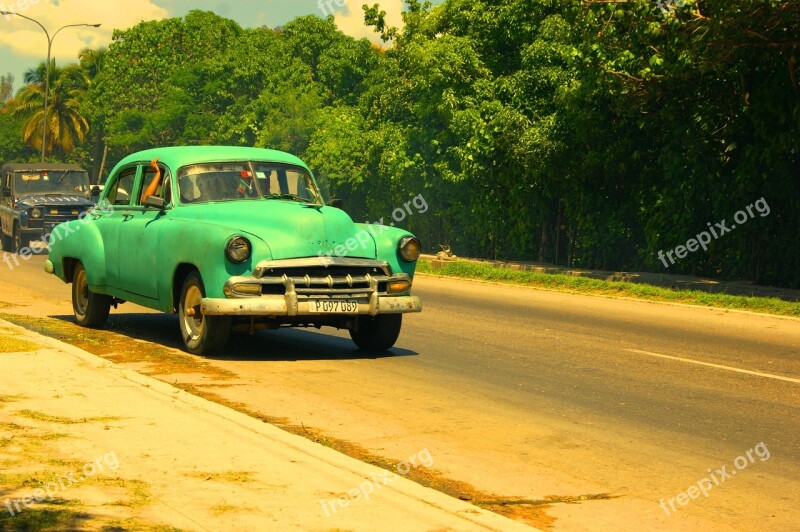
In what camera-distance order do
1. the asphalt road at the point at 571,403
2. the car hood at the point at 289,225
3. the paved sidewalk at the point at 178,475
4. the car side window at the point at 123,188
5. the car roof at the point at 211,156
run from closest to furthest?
1. the paved sidewalk at the point at 178,475
2. the asphalt road at the point at 571,403
3. the car hood at the point at 289,225
4. the car roof at the point at 211,156
5. the car side window at the point at 123,188

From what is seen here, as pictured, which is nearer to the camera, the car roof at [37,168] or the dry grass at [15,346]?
the dry grass at [15,346]

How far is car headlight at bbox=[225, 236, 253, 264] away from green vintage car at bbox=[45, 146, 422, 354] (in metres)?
0.01

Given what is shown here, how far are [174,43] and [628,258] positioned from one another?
56.0m

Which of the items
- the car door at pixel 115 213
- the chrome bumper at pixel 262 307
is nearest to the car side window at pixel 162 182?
the car door at pixel 115 213

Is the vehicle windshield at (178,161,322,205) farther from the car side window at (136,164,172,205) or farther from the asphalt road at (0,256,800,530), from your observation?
the asphalt road at (0,256,800,530)

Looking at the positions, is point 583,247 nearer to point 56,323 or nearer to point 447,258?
point 447,258

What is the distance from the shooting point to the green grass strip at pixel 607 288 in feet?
60.8

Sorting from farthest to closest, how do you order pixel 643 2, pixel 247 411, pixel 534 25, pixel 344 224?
pixel 534 25, pixel 643 2, pixel 344 224, pixel 247 411

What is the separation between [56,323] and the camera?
45.9 ft

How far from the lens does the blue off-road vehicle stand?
101 ft

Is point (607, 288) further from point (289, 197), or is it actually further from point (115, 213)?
point (115, 213)

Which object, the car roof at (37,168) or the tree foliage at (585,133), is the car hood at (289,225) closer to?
the tree foliage at (585,133)

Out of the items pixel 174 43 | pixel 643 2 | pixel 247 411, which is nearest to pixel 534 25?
pixel 643 2

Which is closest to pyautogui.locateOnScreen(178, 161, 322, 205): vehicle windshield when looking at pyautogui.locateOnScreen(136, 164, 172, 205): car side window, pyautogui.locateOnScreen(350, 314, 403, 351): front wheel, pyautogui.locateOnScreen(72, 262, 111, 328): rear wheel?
pyautogui.locateOnScreen(136, 164, 172, 205): car side window
